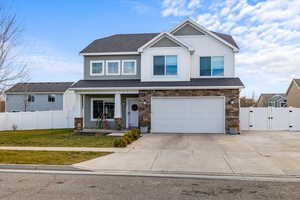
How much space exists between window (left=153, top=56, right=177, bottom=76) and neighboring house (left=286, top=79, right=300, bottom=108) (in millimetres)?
24515

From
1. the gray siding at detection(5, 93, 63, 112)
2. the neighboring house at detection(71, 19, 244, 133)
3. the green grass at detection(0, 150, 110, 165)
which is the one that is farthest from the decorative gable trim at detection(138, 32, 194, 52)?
the gray siding at detection(5, 93, 63, 112)

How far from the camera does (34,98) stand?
3734 cm

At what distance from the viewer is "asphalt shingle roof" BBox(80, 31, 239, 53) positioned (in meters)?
20.1

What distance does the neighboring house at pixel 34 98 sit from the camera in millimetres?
37031

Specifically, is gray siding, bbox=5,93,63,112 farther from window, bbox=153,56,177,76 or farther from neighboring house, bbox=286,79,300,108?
neighboring house, bbox=286,79,300,108

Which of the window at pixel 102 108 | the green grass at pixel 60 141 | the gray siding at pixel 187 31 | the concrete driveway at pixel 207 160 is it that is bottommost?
the green grass at pixel 60 141

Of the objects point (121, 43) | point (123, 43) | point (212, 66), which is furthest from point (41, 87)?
point (212, 66)

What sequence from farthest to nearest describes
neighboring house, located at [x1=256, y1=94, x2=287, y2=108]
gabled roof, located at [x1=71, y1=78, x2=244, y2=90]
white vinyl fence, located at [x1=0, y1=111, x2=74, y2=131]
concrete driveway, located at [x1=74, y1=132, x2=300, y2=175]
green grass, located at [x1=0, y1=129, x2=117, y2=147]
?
neighboring house, located at [x1=256, y1=94, x2=287, y2=108] < white vinyl fence, located at [x1=0, y1=111, x2=74, y2=131] < gabled roof, located at [x1=71, y1=78, x2=244, y2=90] < green grass, located at [x1=0, y1=129, x2=117, y2=147] < concrete driveway, located at [x1=74, y1=132, x2=300, y2=175]

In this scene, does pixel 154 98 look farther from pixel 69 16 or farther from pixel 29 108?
pixel 29 108

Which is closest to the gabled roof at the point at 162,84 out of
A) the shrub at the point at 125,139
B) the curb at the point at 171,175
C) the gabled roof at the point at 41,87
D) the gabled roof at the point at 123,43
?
the gabled roof at the point at 123,43

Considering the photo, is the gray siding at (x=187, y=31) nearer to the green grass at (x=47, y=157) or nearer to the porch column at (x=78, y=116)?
the porch column at (x=78, y=116)

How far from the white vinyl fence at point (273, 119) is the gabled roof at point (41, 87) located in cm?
2752

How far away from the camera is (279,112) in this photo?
19062mm

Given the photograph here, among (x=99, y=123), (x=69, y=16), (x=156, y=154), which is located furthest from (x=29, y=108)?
(x=156, y=154)
